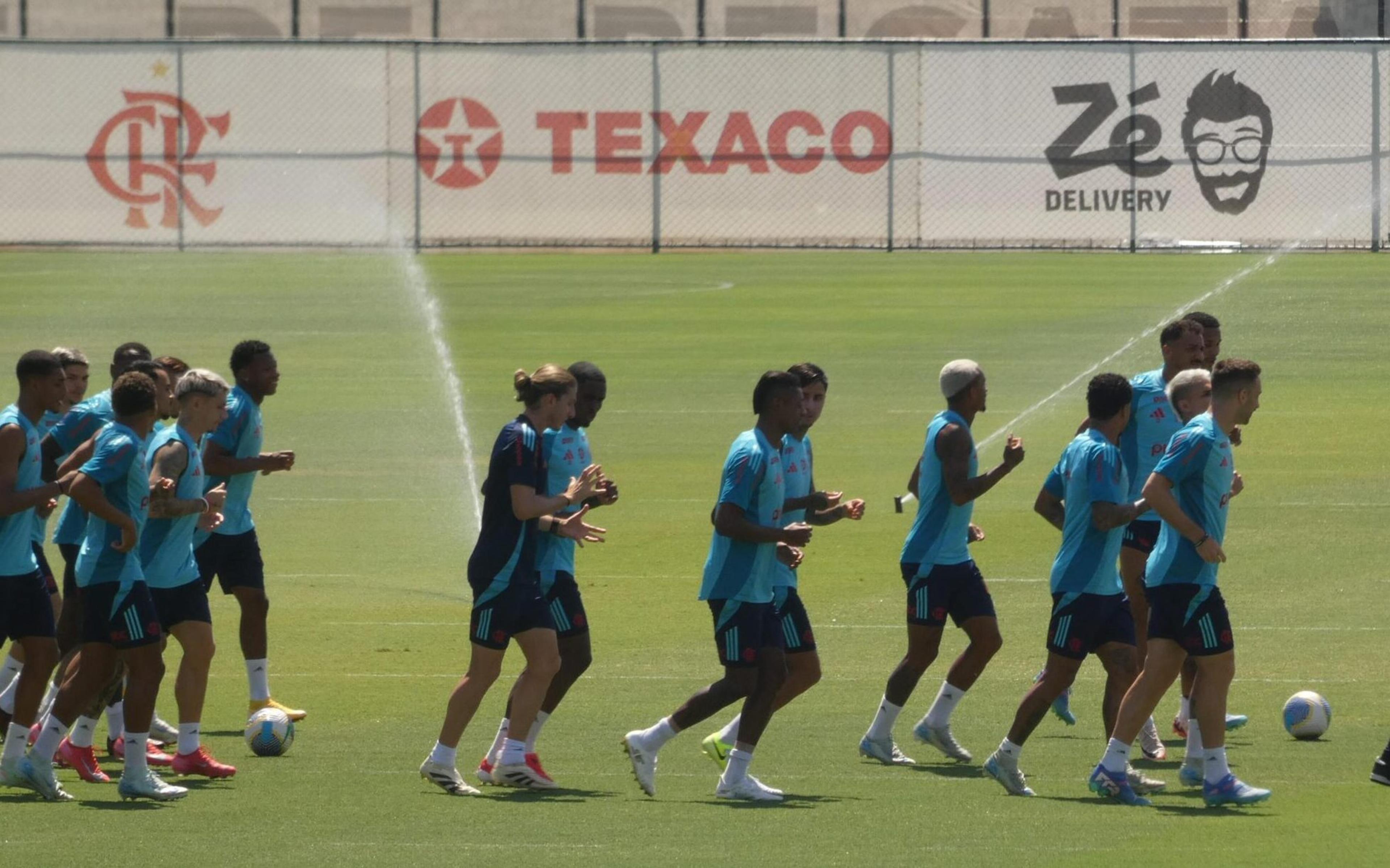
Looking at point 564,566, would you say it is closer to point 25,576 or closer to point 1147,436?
point 25,576

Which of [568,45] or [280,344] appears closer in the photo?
[280,344]

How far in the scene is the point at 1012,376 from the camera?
2823 cm

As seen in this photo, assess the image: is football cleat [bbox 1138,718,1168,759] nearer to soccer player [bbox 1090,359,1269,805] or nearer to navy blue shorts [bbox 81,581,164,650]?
soccer player [bbox 1090,359,1269,805]

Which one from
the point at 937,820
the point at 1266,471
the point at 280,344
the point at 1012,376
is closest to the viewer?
the point at 937,820

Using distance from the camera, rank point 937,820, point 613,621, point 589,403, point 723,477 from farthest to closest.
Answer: point 613,621 → point 589,403 → point 723,477 → point 937,820

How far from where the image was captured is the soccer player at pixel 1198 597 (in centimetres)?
964

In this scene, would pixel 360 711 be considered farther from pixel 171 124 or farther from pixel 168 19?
pixel 168 19

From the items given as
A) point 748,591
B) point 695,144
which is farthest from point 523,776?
point 695,144

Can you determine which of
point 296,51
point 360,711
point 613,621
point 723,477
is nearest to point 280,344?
point 296,51

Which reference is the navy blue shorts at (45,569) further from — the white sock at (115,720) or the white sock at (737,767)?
the white sock at (737,767)

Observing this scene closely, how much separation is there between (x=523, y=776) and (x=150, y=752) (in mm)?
2110

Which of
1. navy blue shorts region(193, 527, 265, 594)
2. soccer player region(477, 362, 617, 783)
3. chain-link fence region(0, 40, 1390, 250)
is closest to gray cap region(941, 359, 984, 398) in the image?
soccer player region(477, 362, 617, 783)

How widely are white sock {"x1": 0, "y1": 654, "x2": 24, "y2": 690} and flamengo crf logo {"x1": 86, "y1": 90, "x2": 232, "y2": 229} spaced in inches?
1197

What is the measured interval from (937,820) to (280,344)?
2361 cm
